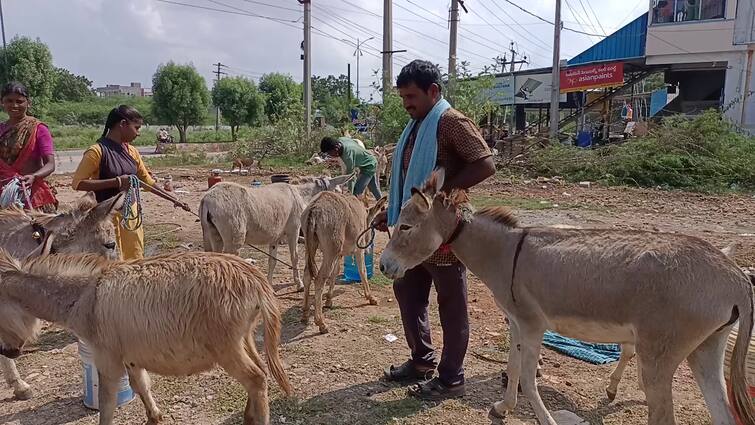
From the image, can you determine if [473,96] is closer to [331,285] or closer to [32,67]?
[331,285]

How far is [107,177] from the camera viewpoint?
4.41 metres

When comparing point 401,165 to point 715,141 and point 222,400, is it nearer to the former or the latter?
point 222,400

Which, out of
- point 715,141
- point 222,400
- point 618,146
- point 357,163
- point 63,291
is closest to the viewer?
point 63,291

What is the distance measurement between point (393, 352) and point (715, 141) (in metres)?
14.7

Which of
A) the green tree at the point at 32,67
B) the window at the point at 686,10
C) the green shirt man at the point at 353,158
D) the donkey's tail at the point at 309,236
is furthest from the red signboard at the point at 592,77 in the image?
the green tree at the point at 32,67

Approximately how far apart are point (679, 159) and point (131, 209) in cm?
1490

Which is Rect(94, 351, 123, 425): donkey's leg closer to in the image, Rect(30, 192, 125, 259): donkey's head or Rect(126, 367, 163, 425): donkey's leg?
Rect(126, 367, 163, 425): donkey's leg

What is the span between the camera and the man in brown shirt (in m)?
3.42

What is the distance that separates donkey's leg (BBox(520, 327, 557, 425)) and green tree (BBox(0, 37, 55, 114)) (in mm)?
39351

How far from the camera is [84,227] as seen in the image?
421 cm

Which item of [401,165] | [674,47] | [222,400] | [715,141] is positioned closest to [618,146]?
[715,141]

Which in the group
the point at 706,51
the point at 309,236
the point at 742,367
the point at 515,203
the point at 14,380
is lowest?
the point at 14,380

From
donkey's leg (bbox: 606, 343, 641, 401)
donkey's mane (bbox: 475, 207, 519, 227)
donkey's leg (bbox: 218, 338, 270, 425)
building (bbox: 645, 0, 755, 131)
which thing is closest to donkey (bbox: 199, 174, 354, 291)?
donkey's leg (bbox: 218, 338, 270, 425)

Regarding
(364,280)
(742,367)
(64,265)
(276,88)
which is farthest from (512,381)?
(276,88)
